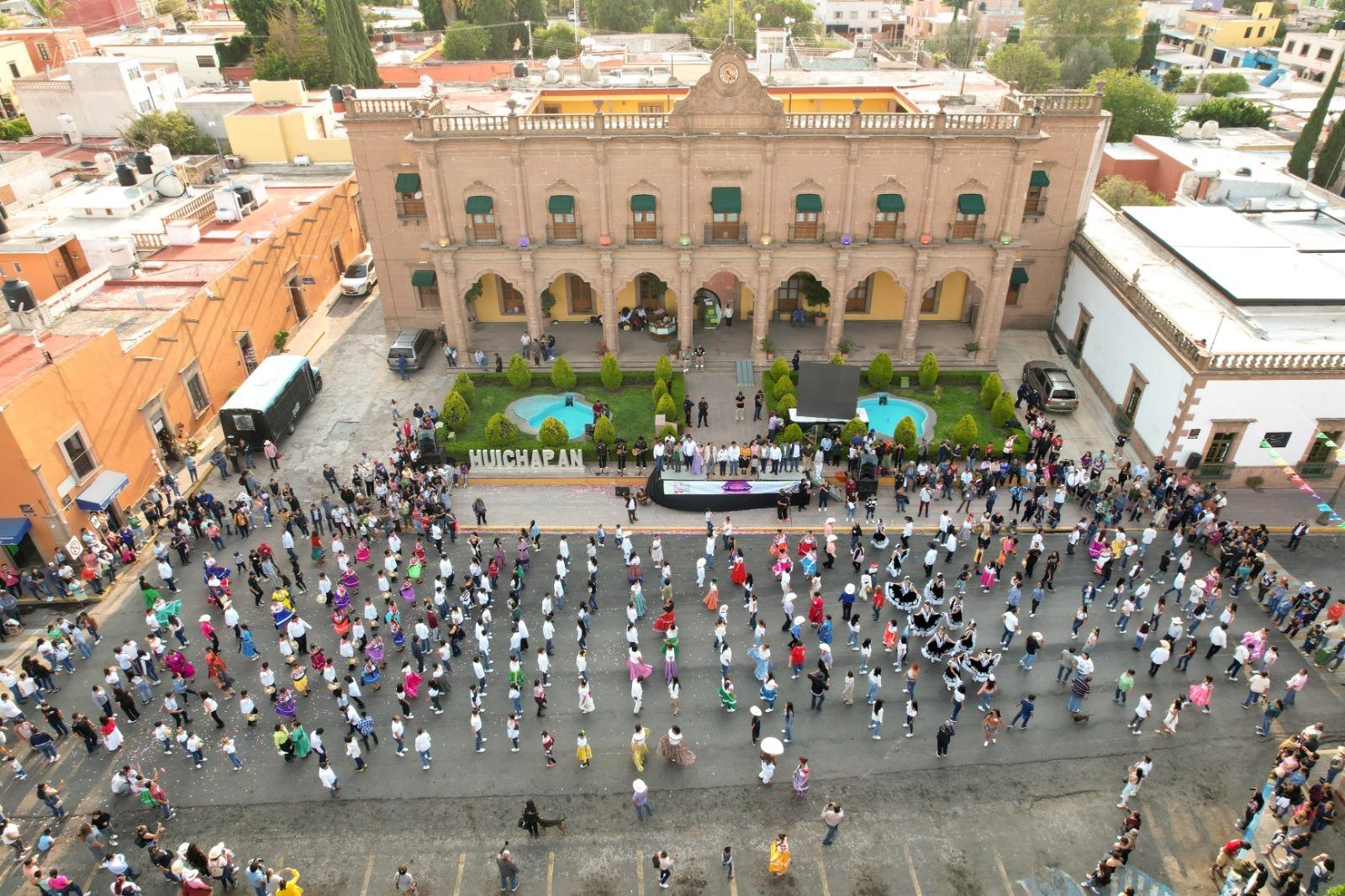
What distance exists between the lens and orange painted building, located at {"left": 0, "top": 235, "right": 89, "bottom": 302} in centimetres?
3631

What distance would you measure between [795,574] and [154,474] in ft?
77.2

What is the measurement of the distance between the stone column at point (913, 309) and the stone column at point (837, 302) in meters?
2.72

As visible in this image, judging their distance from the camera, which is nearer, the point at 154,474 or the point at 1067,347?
the point at 154,474

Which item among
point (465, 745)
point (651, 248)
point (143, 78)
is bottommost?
point (465, 745)

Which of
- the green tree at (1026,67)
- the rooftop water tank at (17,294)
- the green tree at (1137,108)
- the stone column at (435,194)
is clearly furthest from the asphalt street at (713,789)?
the green tree at (1026,67)

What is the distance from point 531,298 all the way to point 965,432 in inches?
749

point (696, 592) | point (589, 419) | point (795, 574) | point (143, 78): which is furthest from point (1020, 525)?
point (143, 78)

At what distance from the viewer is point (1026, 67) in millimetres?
81125

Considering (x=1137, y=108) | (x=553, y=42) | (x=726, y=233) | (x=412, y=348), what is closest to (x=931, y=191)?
(x=726, y=233)

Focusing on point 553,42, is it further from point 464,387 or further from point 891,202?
point 464,387

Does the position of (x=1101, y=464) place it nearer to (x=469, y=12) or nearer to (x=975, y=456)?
(x=975, y=456)

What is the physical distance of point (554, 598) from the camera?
2572 cm

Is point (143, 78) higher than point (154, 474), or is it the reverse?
point (143, 78)

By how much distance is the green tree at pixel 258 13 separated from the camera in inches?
2921
